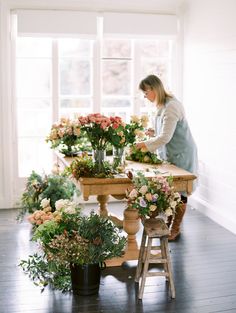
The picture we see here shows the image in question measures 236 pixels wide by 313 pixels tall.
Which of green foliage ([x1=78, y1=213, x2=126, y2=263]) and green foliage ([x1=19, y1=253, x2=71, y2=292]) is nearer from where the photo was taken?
green foliage ([x1=78, y1=213, x2=126, y2=263])

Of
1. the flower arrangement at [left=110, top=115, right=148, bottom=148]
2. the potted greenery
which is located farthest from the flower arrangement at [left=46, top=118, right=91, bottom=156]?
the potted greenery

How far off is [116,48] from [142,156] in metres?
2.22

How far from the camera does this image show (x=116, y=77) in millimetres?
6422

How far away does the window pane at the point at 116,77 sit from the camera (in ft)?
21.0

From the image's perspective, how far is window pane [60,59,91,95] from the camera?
6.27 m

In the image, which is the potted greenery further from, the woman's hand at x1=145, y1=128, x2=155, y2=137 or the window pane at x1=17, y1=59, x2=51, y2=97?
the window pane at x1=17, y1=59, x2=51, y2=97

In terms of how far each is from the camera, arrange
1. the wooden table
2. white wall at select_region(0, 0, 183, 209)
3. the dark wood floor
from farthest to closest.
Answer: white wall at select_region(0, 0, 183, 209) < the wooden table < the dark wood floor

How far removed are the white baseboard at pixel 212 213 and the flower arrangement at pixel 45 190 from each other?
5.27 feet

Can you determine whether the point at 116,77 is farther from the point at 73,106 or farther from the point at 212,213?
the point at 212,213

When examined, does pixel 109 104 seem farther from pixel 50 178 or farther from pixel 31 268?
pixel 31 268

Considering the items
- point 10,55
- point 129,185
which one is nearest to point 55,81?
point 10,55

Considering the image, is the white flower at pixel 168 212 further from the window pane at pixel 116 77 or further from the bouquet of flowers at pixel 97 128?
the window pane at pixel 116 77

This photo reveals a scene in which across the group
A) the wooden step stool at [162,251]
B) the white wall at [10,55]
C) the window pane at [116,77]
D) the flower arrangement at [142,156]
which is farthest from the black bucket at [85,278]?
the window pane at [116,77]

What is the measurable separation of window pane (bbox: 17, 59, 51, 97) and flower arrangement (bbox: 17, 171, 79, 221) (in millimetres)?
1265
